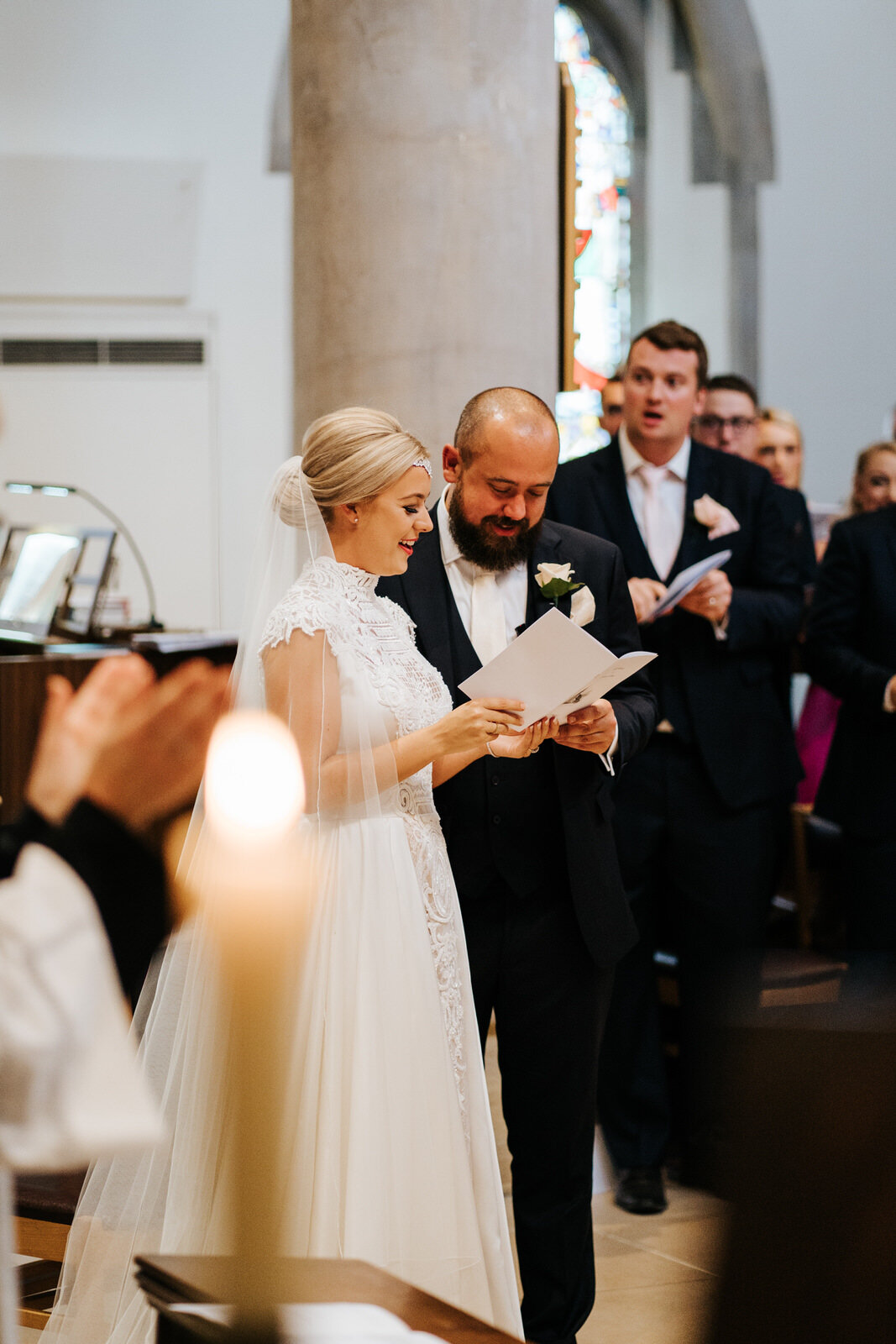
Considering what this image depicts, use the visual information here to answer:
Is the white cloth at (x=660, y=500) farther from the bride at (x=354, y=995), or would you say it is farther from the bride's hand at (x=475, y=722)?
the bride's hand at (x=475, y=722)

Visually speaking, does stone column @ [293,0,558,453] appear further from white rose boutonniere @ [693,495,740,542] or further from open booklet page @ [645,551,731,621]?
open booklet page @ [645,551,731,621]

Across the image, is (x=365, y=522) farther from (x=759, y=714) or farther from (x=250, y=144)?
(x=250, y=144)

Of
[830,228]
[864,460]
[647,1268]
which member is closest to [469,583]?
[647,1268]

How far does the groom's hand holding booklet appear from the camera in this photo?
2.43 metres

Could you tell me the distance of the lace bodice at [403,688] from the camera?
2.56 m

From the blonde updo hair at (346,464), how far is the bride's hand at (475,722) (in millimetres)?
425

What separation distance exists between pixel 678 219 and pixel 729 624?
653cm

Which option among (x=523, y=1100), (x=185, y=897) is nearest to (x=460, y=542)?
(x=523, y=1100)

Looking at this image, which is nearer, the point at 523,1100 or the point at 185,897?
the point at 185,897

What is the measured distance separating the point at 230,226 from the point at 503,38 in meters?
5.43

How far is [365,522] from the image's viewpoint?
2619mm

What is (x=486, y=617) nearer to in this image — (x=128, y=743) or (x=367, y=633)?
(x=367, y=633)

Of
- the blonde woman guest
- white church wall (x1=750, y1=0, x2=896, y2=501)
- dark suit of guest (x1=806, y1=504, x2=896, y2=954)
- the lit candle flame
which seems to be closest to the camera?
the lit candle flame

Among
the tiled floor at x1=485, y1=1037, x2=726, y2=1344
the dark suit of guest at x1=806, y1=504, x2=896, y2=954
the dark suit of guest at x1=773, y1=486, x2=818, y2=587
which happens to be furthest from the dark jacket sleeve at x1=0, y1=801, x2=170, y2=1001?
the dark suit of guest at x1=806, y1=504, x2=896, y2=954
